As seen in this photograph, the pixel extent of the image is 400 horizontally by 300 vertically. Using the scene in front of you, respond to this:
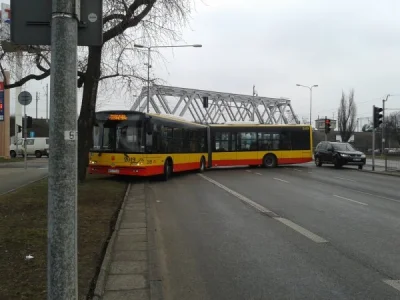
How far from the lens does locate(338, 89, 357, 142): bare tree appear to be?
7212 centimetres

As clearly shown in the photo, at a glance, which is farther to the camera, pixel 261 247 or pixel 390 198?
pixel 390 198

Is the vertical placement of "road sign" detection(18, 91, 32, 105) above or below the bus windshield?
above

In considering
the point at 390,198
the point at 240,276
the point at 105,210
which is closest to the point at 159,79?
the point at 105,210

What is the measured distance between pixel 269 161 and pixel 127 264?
24306mm

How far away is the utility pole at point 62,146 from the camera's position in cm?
311

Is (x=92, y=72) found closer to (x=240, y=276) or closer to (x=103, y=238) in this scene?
(x=103, y=238)

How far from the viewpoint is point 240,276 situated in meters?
5.71

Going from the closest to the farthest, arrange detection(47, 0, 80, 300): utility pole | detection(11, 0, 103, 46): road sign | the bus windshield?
detection(47, 0, 80, 300): utility pole → detection(11, 0, 103, 46): road sign → the bus windshield

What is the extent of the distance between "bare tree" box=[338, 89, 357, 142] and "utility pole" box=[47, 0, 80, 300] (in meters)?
72.8

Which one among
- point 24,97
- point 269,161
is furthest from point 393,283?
point 269,161

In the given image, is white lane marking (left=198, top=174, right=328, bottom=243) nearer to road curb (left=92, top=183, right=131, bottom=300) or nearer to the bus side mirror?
road curb (left=92, top=183, right=131, bottom=300)

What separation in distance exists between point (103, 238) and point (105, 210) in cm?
290

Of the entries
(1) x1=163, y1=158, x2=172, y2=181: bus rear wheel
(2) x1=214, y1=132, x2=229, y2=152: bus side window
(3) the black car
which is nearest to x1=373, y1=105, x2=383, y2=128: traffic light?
(3) the black car

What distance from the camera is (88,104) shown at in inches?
575
